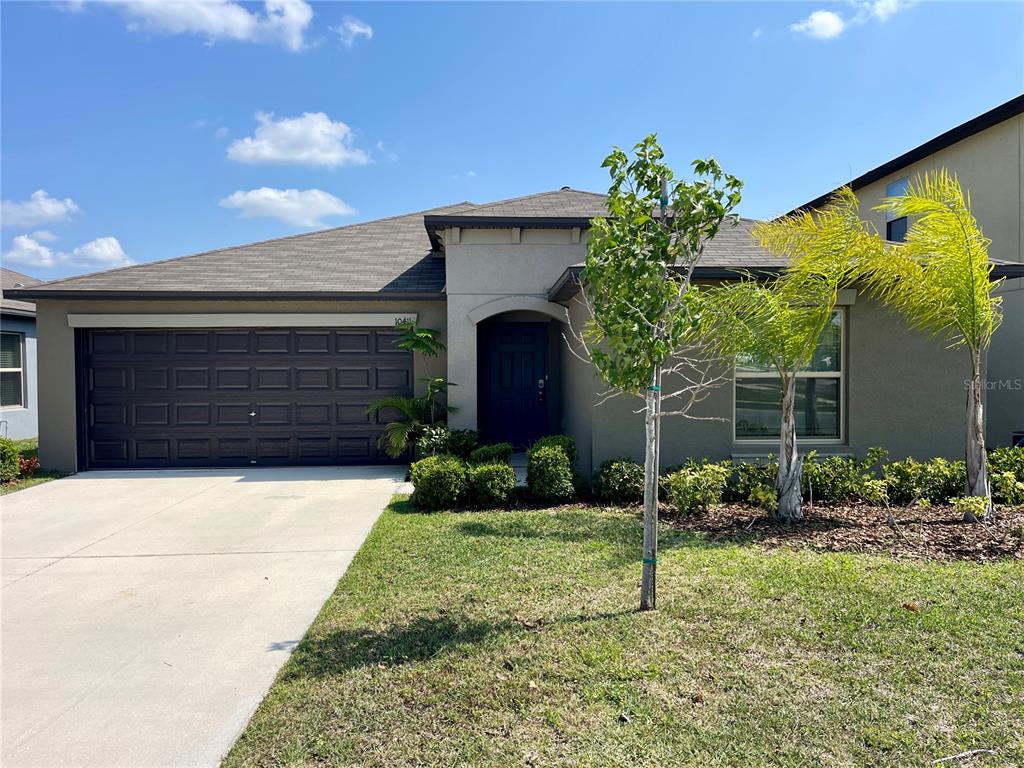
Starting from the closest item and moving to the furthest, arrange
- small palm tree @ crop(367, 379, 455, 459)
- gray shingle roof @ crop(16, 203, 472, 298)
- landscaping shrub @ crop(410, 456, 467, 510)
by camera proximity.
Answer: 1. landscaping shrub @ crop(410, 456, 467, 510)
2. small palm tree @ crop(367, 379, 455, 459)
3. gray shingle roof @ crop(16, 203, 472, 298)

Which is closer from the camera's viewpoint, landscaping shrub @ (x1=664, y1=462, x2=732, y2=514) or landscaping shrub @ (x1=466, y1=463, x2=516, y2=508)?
landscaping shrub @ (x1=664, y1=462, x2=732, y2=514)

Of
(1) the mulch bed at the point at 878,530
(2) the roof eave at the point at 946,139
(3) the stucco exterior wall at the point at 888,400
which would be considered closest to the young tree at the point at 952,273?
(1) the mulch bed at the point at 878,530

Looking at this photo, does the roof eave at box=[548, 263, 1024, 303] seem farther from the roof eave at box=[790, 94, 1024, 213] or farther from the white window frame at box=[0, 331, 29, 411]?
the white window frame at box=[0, 331, 29, 411]

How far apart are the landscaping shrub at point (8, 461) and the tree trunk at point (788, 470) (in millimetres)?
10857

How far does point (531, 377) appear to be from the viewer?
1160 cm

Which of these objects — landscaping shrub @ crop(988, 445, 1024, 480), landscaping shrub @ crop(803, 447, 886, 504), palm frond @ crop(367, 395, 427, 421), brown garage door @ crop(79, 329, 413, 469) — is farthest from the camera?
brown garage door @ crop(79, 329, 413, 469)

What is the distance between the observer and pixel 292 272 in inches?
445

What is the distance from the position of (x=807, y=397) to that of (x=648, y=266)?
567 cm

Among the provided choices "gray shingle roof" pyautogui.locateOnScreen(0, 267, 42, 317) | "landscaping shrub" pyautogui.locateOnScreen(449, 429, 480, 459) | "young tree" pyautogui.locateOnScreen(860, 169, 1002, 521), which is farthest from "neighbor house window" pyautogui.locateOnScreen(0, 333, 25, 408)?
"young tree" pyautogui.locateOnScreen(860, 169, 1002, 521)

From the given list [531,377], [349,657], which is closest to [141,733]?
[349,657]

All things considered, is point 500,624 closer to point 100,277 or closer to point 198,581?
point 198,581

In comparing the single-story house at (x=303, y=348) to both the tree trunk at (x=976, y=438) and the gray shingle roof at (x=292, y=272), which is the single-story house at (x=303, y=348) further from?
the tree trunk at (x=976, y=438)

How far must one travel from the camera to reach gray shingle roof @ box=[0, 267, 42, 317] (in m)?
13.7

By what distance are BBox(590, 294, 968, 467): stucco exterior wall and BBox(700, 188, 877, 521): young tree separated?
1549 mm
